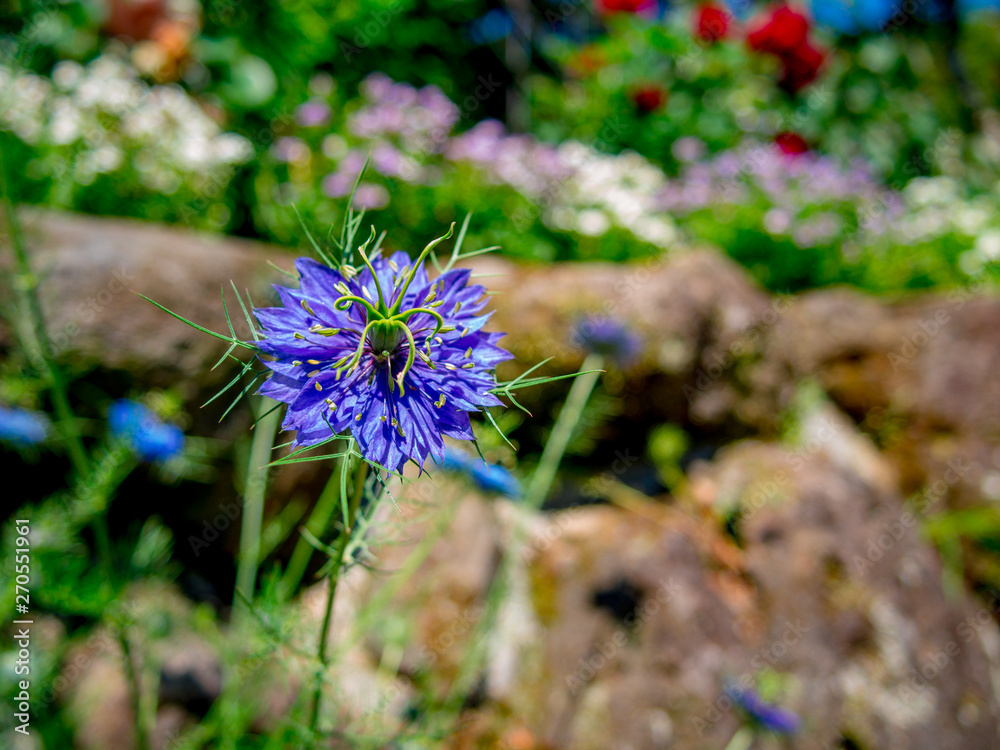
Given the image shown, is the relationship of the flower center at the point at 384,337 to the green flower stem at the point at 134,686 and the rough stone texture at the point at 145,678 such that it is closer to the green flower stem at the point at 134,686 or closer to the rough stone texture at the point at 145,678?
the green flower stem at the point at 134,686

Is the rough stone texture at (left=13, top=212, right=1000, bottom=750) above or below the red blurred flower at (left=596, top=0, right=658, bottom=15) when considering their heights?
below

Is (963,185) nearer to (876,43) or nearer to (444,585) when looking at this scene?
(876,43)

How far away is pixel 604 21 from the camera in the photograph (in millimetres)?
5934

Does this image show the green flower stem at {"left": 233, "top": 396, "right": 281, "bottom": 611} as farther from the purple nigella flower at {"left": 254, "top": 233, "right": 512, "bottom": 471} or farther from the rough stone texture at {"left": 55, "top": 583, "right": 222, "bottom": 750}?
the purple nigella flower at {"left": 254, "top": 233, "right": 512, "bottom": 471}

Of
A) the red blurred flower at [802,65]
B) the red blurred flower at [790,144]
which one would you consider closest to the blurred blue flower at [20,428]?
the red blurred flower at [790,144]

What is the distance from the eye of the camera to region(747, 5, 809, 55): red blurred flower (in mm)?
5430

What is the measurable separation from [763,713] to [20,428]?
2.06 m

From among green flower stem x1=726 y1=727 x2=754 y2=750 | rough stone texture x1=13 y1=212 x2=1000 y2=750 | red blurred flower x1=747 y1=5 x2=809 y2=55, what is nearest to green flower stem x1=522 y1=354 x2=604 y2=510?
rough stone texture x1=13 y1=212 x2=1000 y2=750

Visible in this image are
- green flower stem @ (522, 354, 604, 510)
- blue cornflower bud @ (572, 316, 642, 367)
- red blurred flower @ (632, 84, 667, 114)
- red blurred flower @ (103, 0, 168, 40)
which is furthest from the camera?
red blurred flower @ (632, 84, 667, 114)

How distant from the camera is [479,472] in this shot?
1431mm

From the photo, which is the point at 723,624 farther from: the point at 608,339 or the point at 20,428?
the point at 20,428

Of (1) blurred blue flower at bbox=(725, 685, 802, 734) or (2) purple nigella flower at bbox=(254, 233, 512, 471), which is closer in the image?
(2) purple nigella flower at bbox=(254, 233, 512, 471)

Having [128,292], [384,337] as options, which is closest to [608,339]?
[384,337]

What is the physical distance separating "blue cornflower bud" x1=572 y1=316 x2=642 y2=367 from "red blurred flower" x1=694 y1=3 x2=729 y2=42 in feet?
15.1
